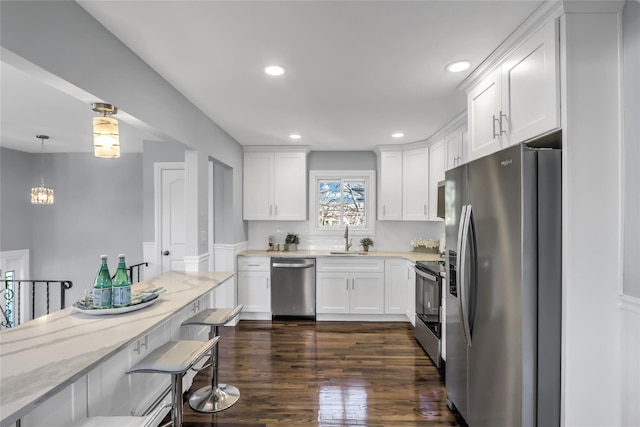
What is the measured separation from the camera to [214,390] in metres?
2.51

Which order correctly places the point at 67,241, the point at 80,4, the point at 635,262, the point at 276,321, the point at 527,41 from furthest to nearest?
the point at 67,241
the point at 276,321
the point at 527,41
the point at 80,4
the point at 635,262

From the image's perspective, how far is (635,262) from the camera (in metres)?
1.41

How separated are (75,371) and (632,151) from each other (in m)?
2.32

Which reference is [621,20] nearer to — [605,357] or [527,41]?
[527,41]

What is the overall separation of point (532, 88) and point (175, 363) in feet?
7.55

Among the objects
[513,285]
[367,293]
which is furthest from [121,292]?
[367,293]

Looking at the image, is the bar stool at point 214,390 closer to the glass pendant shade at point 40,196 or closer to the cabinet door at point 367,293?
the cabinet door at point 367,293

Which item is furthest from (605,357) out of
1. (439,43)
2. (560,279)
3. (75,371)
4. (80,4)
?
(80,4)

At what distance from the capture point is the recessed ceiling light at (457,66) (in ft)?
6.95

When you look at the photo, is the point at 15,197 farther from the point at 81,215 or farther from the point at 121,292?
the point at 121,292

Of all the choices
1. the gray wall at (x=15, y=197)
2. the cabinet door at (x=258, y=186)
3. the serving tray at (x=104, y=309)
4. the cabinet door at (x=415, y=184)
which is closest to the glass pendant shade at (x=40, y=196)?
the gray wall at (x=15, y=197)

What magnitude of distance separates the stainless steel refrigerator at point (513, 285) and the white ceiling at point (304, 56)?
2.43 ft

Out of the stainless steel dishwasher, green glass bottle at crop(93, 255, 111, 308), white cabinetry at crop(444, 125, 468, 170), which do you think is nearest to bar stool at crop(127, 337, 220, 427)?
green glass bottle at crop(93, 255, 111, 308)

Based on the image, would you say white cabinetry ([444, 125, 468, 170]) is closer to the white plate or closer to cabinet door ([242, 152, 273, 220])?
cabinet door ([242, 152, 273, 220])
